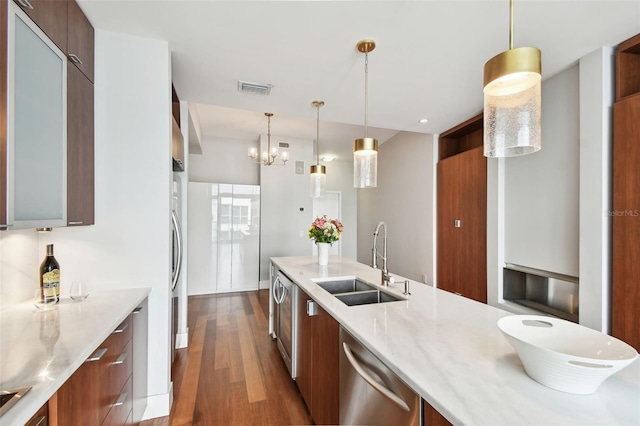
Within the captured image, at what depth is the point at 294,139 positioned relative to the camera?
5789 millimetres

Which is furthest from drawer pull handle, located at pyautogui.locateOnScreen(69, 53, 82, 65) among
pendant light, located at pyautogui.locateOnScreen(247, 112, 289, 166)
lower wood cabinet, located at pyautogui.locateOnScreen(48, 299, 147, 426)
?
pendant light, located at pyautogui.locateOnScreen(247, 112, 289, 166)

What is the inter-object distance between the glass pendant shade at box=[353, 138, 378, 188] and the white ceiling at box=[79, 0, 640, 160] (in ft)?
2.29

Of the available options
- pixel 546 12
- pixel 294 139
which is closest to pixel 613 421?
pixel 546 12

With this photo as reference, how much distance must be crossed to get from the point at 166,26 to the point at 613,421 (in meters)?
2.69

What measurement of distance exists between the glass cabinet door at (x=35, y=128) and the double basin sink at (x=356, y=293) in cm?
168

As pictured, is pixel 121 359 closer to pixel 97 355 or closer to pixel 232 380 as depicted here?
pixel 97 355

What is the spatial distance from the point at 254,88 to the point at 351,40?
43.8 inches

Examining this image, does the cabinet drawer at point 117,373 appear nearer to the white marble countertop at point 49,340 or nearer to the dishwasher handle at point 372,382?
the white marble countertop at point 49,340

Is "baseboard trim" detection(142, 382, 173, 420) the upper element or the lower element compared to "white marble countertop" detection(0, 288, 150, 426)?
lower

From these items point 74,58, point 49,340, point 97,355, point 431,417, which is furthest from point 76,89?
point 431,417

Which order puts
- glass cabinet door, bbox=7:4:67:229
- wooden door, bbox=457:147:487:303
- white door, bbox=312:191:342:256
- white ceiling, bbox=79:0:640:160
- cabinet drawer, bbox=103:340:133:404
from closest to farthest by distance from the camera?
glass cabinet door, bbox=7:4:67:229 → cabinet drawer, bbox=103:340:133:404 → white ceiling, bbox=79:0:640:160 → wooden door, bbox=457:147:487:303 → white door, bbox=312:191:342:256

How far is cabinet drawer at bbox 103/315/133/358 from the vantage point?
4.47 ft

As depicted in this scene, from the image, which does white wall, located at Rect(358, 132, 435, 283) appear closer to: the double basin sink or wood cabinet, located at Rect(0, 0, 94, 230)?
the double basin sink

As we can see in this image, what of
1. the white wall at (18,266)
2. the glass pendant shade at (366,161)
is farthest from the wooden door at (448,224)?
the white wall at (18,266)
